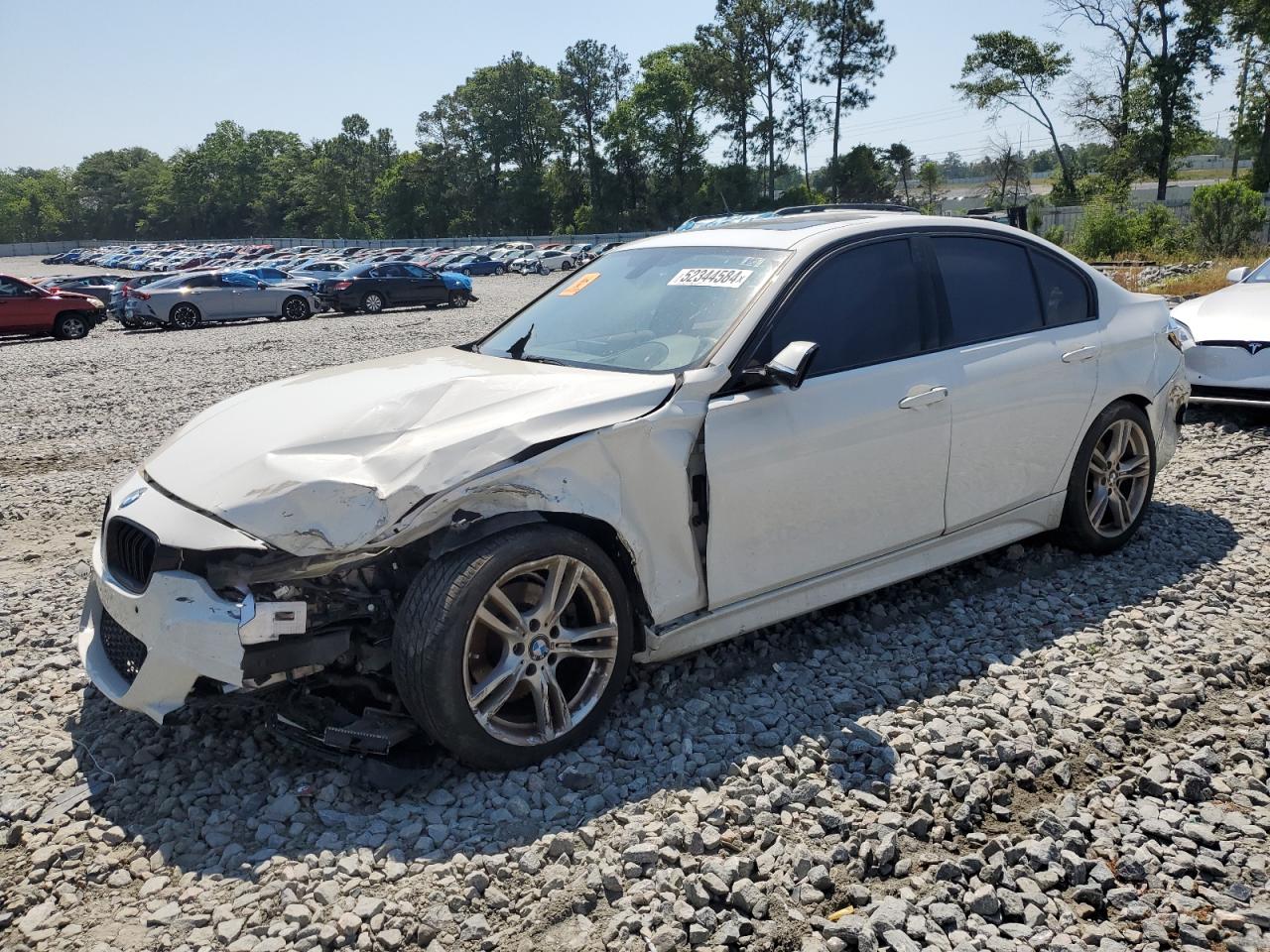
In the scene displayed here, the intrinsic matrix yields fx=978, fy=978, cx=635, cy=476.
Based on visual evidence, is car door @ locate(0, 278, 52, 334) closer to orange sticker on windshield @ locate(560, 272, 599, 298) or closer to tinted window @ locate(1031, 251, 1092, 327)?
orange sticker on windshield @ locate(560, 272, 599, 298)

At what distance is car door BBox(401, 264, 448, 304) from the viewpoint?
28.9 m

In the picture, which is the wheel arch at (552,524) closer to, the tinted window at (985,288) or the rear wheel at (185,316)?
the tinted window at (985,288)

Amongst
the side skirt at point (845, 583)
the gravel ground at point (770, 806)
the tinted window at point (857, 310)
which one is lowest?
the gravel ground at point (770, 806)

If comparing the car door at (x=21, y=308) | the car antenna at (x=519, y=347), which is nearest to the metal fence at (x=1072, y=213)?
Result: the car door at (x=21, y=308)

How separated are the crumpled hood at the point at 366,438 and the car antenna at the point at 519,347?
0.93 ft

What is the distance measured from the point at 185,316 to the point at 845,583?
947 inches

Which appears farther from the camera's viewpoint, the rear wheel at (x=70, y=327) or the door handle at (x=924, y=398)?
the rear wheel at (x=70, y=327)

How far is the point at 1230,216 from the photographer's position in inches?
936

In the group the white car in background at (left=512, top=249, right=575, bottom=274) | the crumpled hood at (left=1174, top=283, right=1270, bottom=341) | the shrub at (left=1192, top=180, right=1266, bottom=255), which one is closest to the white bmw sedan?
the crumpled hood at (left=1174, top=283, right=1270, bottom=341)

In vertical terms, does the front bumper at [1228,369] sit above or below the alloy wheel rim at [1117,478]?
above

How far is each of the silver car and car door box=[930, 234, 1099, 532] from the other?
922 inches

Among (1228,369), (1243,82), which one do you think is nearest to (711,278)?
(1228,369)

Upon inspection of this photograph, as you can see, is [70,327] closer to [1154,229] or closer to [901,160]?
[1154,229]

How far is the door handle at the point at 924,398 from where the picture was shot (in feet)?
13.1
